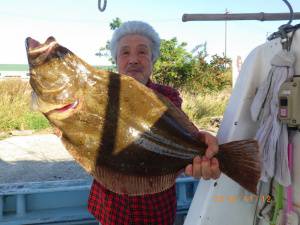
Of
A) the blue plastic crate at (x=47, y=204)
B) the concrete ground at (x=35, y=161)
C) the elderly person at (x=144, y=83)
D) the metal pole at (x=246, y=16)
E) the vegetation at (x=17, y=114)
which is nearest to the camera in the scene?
Answer: the metal pole at (x=246, y=16)

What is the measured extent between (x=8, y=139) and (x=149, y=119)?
11.6 metres

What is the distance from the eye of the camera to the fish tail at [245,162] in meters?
2.03

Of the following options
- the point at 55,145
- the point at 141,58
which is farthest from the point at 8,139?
the point at 141,58

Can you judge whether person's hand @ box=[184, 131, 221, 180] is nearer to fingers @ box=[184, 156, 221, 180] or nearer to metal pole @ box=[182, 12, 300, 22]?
fingers @ box=[184, 156, 221, 180]

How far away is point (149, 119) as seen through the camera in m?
2.06

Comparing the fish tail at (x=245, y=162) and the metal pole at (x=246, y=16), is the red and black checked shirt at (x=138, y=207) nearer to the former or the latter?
the metal pole at (x=246, y=16)

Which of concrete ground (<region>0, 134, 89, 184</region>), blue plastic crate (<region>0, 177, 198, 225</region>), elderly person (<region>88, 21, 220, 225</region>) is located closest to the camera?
elderly person (<region>88, 21, 220, 225</region>)

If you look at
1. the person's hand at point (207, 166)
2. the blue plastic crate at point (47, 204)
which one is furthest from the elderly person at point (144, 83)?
the blue plastic crate at point (47, 204)

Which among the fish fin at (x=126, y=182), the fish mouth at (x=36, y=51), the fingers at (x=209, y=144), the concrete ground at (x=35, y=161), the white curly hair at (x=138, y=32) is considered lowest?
the concrete ground at (x=35, y=161)

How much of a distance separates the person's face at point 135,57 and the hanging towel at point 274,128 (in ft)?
2.54

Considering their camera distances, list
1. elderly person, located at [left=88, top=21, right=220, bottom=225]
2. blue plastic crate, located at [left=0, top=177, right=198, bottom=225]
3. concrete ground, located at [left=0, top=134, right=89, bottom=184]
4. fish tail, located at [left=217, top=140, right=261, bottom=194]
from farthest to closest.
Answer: concrete ground, located at [left=0, top=134, right=89, bottom=184] → blue plastic crate, located at [left=0, top=177, right=198, bottom=225] → elderly person, located at [left=88, top=21, right=220, bottom=225] → fish tail, located at [left=217, top=140, right=261, bottom=194]

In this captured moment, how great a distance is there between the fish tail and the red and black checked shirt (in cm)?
66

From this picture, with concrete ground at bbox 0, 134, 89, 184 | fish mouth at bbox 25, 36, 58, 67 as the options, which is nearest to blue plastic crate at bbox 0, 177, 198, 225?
fish mouth at bbox 25, 36, 58, 67

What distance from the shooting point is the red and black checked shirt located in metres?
2.61
